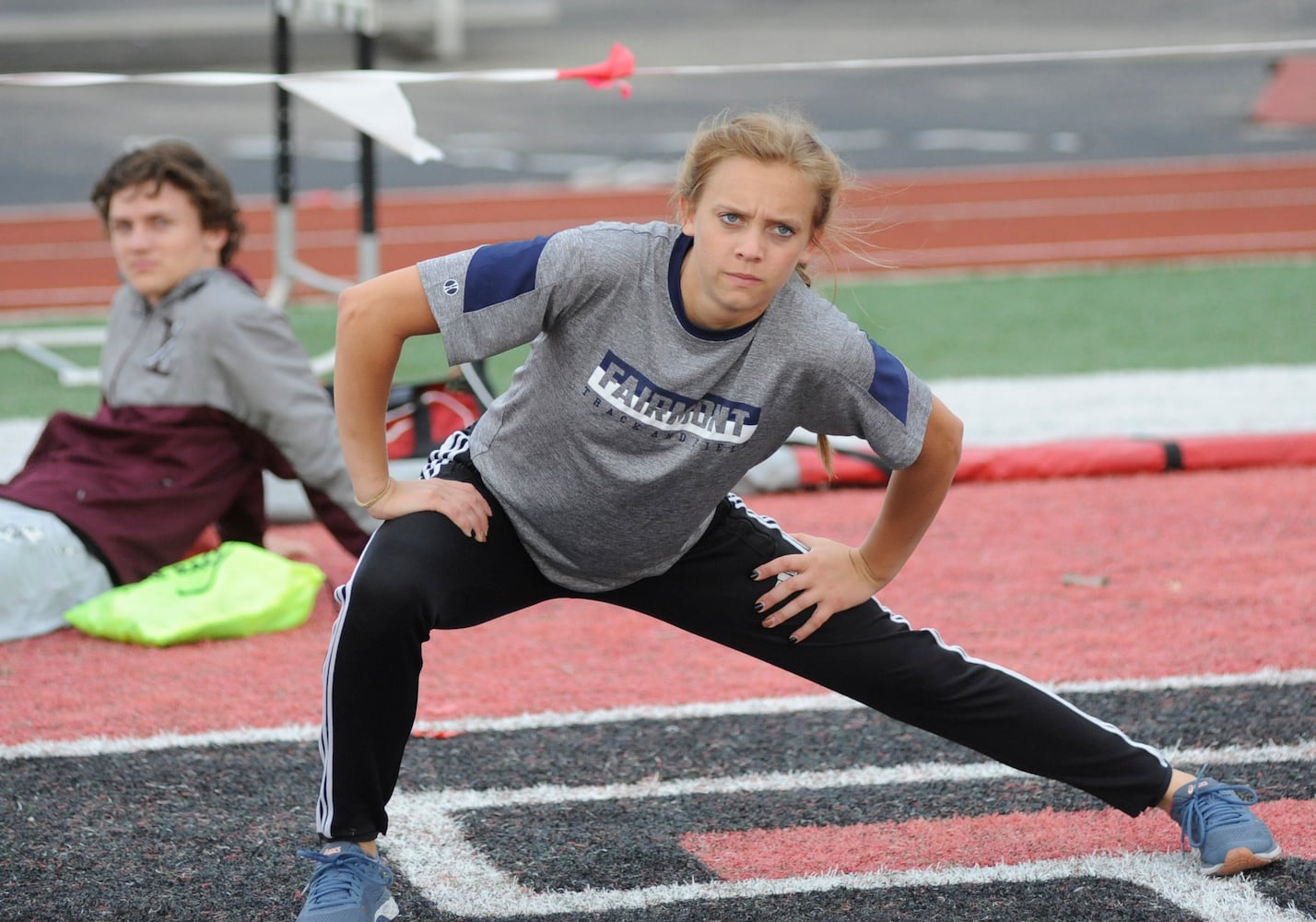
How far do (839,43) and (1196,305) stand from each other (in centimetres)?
1686

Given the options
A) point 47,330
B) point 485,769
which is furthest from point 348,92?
point 47,330

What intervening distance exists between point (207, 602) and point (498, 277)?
6.55ft

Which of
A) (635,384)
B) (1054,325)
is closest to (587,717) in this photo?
(635,384)

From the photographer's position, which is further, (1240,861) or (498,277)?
(1240,861)

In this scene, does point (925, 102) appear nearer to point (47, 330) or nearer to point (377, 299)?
point (47, 330)

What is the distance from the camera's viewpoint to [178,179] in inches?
178

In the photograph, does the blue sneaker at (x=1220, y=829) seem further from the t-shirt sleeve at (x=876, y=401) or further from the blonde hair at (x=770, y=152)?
the blonde hair at (x=770, y=152)

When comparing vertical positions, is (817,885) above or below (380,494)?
below

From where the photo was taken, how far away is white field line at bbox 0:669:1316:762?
338 centimetres

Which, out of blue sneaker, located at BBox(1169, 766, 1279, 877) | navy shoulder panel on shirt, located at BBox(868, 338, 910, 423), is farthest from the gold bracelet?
blue sneaker, located at BBox(1169, 766, 1279, 877)

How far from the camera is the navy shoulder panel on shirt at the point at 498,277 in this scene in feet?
8.25

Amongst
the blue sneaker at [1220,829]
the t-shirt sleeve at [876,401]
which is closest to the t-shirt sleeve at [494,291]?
the t-shirt sleeve at [876,401]

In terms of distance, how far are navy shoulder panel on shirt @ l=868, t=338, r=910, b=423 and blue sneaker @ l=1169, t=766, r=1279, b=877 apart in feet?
2.72

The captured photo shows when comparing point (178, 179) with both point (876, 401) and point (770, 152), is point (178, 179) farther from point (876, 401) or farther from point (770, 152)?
point (876, 401)
